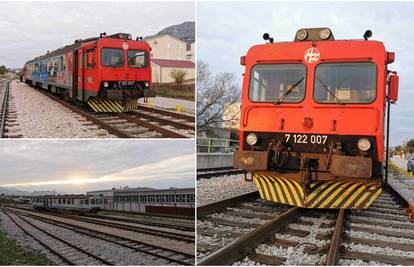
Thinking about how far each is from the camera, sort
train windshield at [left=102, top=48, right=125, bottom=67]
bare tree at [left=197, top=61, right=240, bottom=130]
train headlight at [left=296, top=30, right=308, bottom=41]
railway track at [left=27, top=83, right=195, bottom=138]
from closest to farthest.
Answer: train headlight at [left=296, top=30, right=308, bottom=41], railway track at [left=27, top=83, right=195, bottom=138], train windshield at [left=102, top=48, right=125, bottom=67], bare tree at [left=197, top=61, right=240, bottom=130]

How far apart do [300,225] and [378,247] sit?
59.0 inches

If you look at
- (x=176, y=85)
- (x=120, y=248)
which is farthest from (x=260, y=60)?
(x=176, y=85)

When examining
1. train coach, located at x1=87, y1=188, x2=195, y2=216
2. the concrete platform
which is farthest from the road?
train coach, located at x1=87, y1=188, x2=195, y2=216

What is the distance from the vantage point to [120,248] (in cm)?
755

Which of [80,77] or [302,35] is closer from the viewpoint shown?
[302,35]

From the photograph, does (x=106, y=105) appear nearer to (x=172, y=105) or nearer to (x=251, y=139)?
(x=251, y=139)

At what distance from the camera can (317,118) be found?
23.4 ft

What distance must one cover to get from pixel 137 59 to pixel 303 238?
10051 millimetres

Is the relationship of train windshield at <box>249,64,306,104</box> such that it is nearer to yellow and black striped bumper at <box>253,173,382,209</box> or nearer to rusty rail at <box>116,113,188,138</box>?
yellow and black striped bumper at <box>253,173,382,209</box>

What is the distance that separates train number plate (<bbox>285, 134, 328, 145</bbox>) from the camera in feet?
23.1

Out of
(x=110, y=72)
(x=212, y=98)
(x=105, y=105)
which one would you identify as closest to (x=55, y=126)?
(x=105, y=105)

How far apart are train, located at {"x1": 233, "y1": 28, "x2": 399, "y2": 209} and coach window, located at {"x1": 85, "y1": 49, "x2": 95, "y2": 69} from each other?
7278 mm

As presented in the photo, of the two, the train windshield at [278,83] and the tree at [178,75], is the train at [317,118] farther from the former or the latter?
the tree at [178,75]

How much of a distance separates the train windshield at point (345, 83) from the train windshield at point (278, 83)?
0.32 m
